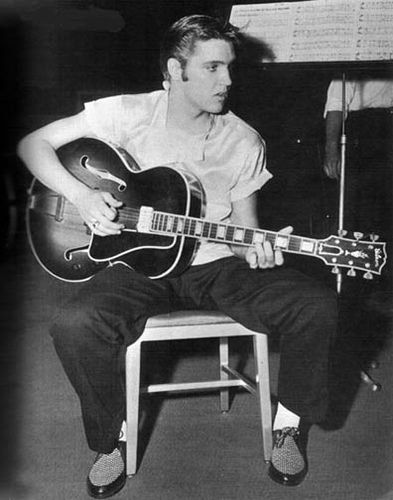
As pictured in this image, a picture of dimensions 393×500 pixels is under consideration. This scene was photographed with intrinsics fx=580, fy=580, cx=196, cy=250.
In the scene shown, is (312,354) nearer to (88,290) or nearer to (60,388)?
(88,290)

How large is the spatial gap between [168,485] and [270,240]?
2.35 ft

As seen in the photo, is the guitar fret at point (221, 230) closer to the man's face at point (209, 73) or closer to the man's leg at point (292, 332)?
the man's leg at point (292, 332)

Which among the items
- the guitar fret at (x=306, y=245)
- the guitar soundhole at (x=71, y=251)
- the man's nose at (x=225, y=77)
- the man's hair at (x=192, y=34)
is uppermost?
the man's hair at (x=192, y=34)

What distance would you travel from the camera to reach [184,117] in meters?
1.79

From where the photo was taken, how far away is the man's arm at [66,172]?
1.65 m

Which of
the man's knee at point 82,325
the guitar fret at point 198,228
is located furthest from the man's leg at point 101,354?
the guitar fret at point 198,228

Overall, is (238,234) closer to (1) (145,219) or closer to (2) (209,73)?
(1) (145,219)

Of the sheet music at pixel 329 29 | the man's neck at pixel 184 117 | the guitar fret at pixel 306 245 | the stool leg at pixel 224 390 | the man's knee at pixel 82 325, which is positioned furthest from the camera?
the stool leg at pixel 224 390

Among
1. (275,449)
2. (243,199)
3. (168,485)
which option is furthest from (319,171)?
(168,485)

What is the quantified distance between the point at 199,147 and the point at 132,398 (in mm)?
764

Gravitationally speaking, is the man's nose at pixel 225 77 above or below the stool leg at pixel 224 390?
above

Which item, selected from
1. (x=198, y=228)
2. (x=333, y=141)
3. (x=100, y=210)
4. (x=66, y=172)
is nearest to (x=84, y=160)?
(x=66, y=172)

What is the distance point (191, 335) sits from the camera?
1.58 m

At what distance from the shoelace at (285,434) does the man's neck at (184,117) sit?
915mm
